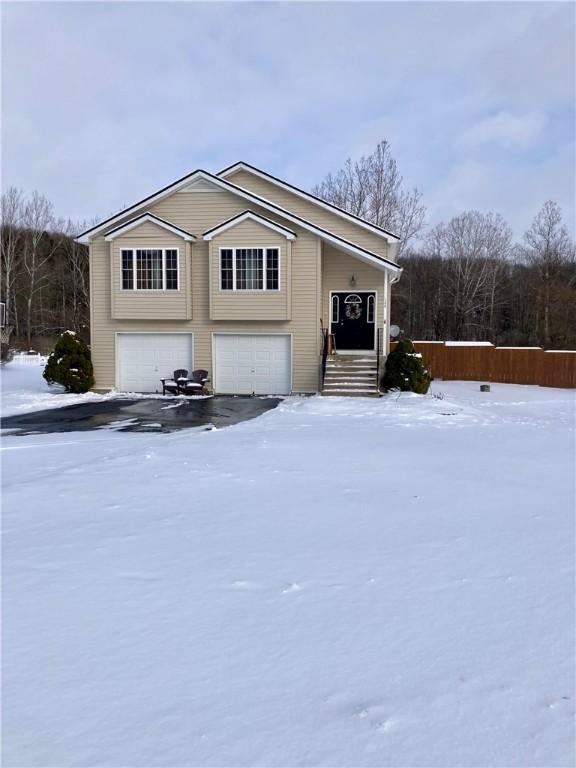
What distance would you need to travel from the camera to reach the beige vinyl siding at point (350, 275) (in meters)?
19.8

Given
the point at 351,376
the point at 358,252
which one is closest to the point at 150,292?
the point at 358,252

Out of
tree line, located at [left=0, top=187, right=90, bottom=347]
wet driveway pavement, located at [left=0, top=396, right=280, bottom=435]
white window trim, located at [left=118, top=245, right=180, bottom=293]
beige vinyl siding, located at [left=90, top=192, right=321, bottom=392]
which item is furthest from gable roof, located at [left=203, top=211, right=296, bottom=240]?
tree line, located at [left=0, top=187, right=90, bottom=347]

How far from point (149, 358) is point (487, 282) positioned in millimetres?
31681

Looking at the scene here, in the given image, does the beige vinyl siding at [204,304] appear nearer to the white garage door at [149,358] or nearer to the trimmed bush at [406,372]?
the white garage door at [149,358]

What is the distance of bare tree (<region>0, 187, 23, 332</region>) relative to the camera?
139 ft

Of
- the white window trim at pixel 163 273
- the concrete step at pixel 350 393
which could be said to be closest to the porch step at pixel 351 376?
the concrete step at pixel 350 393

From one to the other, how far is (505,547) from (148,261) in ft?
54.0

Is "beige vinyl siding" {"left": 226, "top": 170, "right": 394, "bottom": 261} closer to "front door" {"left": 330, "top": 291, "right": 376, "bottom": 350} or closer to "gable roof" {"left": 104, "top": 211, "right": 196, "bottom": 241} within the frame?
"front door" {"left": 330, "top": 291, "right": 376, "bottom": 350}

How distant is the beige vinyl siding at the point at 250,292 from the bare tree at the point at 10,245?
2803 centimetres

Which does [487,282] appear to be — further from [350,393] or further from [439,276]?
[350,393]

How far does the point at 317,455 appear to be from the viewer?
8.98m

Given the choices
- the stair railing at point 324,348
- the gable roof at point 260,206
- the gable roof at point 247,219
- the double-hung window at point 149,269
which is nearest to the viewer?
the gable roof at point 247,219

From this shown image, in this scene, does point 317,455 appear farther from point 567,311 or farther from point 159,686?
point 567,311

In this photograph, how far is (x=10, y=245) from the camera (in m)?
42.5
